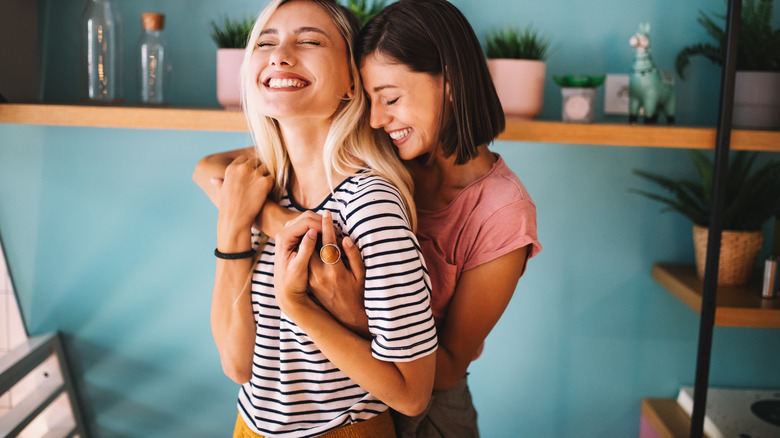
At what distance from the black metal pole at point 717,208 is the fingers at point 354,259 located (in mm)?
1040

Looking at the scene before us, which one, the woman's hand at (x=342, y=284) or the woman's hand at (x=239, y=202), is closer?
the woman's hand at (x=342, y=284)

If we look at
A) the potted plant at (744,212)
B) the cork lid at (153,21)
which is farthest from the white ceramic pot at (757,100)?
the cork lid at (153,21)

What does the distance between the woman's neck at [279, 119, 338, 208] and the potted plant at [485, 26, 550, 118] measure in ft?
2.35

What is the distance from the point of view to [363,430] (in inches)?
40.4

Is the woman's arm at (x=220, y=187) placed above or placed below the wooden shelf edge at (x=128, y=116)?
below

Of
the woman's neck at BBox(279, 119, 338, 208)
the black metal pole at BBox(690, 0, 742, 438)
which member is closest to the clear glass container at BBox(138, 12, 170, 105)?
the woman's neck at BBox(279, 119, 338, 208)

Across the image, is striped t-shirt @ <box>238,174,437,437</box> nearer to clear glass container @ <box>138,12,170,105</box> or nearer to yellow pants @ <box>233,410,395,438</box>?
yellow pants @ <box>233,410,395,438</box>

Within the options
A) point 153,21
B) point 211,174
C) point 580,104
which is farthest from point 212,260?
point 580,104

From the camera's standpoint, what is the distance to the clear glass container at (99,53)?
64.2 inches

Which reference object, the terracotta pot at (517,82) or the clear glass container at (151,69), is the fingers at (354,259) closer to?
the terracotta pot at (517,82)

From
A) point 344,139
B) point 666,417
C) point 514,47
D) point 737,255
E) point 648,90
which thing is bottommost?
point 666,417

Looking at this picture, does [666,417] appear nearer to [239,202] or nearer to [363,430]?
[363,430]

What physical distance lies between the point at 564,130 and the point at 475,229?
0.53 meters

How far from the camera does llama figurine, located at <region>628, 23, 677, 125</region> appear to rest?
158 cm
